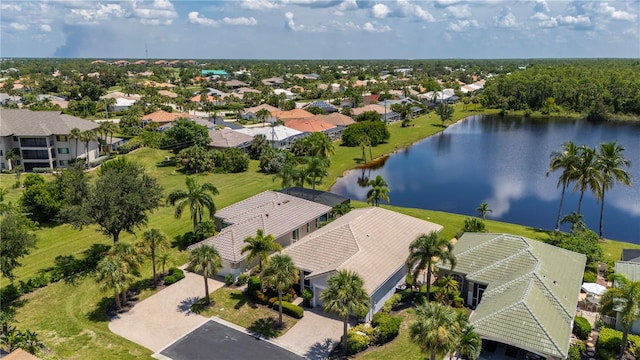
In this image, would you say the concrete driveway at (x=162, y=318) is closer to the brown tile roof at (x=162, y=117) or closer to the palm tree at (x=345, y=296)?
the palm tree at (x=345, y=296)

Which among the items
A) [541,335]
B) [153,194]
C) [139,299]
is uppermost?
[153,194]

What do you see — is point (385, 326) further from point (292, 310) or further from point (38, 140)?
point (38, 140)

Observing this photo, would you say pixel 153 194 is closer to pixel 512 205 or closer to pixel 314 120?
pixel 512 205

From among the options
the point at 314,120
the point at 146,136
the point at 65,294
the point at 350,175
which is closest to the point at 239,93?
the point at 314,120

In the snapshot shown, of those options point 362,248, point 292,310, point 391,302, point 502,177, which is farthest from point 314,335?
point 502,177

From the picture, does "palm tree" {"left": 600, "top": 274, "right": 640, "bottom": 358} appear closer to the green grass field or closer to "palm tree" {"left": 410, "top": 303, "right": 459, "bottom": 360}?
"palm tree" {"left": 410, "top": 303, "right": 459, "bottom": 360}

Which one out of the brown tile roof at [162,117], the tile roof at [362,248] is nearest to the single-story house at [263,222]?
the tile roof at [362,248]
